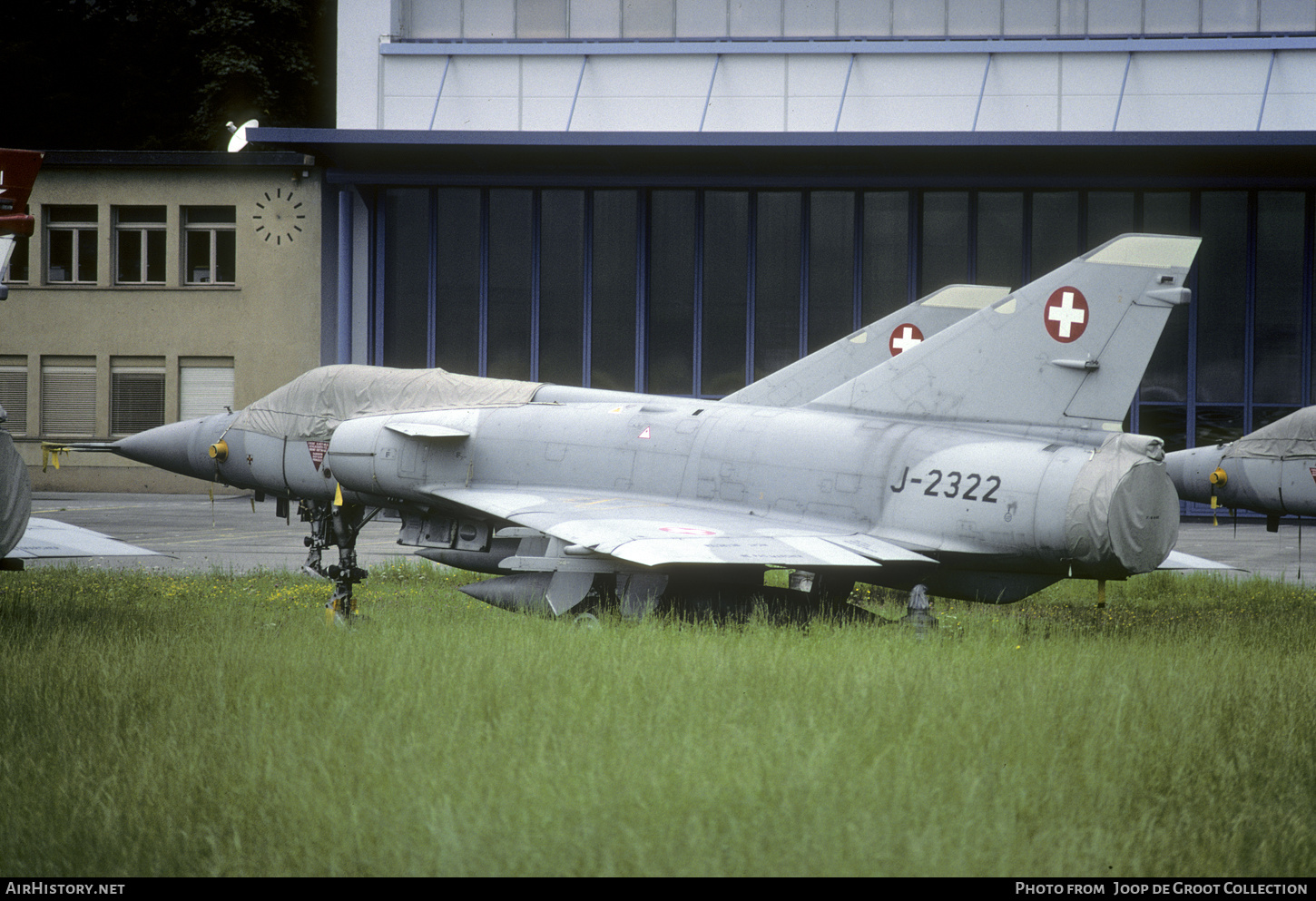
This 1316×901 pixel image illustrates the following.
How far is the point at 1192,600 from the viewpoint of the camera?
13.1 m

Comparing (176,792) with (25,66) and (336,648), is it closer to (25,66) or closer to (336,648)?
(336,648)

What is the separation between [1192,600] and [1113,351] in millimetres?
5532

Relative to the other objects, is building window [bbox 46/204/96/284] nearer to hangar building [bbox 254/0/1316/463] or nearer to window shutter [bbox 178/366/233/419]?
window shutter [bbox 178/366/233/419]

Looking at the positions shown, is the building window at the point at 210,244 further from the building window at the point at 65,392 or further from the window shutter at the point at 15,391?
the window shutter at the point at 15,391

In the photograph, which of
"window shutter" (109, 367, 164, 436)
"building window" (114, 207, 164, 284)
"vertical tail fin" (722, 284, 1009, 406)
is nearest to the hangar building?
"building window" (114, 207, 164, 284)

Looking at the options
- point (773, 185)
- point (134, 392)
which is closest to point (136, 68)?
point (134, 392)

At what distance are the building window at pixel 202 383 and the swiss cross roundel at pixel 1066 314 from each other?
26.3 m

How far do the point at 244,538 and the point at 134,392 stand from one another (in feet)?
45.6

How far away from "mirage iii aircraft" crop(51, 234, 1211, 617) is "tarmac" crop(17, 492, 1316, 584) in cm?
267

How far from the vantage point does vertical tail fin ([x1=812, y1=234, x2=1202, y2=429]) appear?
889cm

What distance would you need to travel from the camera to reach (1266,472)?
14.7 m

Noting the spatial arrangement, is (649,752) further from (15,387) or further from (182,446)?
(15,387)

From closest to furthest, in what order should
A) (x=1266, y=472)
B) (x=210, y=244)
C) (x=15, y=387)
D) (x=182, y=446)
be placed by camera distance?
(x=182, y=446), (x=1266, y=472), (x=210, y=244), (x=15, y=387)

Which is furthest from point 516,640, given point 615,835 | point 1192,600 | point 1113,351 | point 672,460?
point 1192,600
